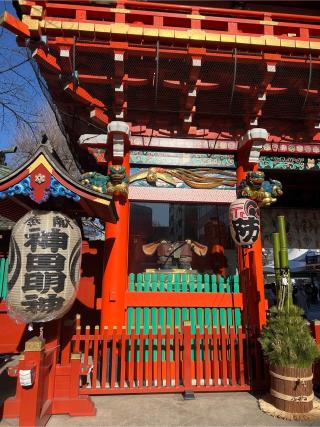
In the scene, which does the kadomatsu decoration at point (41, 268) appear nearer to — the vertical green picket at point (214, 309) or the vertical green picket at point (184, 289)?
the vertical green picket at point (184, 289)

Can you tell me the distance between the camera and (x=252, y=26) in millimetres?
6805

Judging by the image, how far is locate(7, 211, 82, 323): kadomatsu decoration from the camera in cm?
443

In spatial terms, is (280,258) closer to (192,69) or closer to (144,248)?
(144,248)

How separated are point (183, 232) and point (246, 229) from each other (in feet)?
6.64

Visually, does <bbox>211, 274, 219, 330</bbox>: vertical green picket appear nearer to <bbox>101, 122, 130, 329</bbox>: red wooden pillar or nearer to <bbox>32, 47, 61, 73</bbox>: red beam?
<bbox>101, 122, 130, 329</bbox>: red wooden pillar

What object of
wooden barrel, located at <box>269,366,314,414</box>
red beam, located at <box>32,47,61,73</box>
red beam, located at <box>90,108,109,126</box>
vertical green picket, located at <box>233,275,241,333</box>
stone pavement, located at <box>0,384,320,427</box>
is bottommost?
stone pavement, located at <box>0,384,320,427</box>

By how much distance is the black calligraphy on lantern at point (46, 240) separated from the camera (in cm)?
457

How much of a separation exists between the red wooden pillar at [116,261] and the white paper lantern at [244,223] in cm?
226

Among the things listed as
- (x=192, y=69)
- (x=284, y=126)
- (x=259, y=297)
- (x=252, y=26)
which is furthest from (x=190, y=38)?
(x=259, y=297)

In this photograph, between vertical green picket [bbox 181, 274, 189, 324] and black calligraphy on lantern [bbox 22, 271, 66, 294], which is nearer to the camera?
black calligraphy on lantern [bbox 22, 271, 66, 294]

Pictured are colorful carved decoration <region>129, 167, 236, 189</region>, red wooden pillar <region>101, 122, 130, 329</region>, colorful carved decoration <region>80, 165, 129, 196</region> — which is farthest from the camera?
colorful carved decoration <region>129, 167, 236, 189</region>

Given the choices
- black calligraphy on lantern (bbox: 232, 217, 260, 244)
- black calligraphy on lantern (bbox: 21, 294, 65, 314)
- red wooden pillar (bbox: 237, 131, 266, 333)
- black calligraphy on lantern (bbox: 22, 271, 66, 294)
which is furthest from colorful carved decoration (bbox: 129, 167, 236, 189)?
black calligraphy on lantern (bbox: 21, 294, 65, 314)

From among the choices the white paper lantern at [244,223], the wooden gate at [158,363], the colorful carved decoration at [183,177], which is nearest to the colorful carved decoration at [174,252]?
the colorful carved decoration at [183,177]

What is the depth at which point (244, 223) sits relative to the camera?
5.85m
